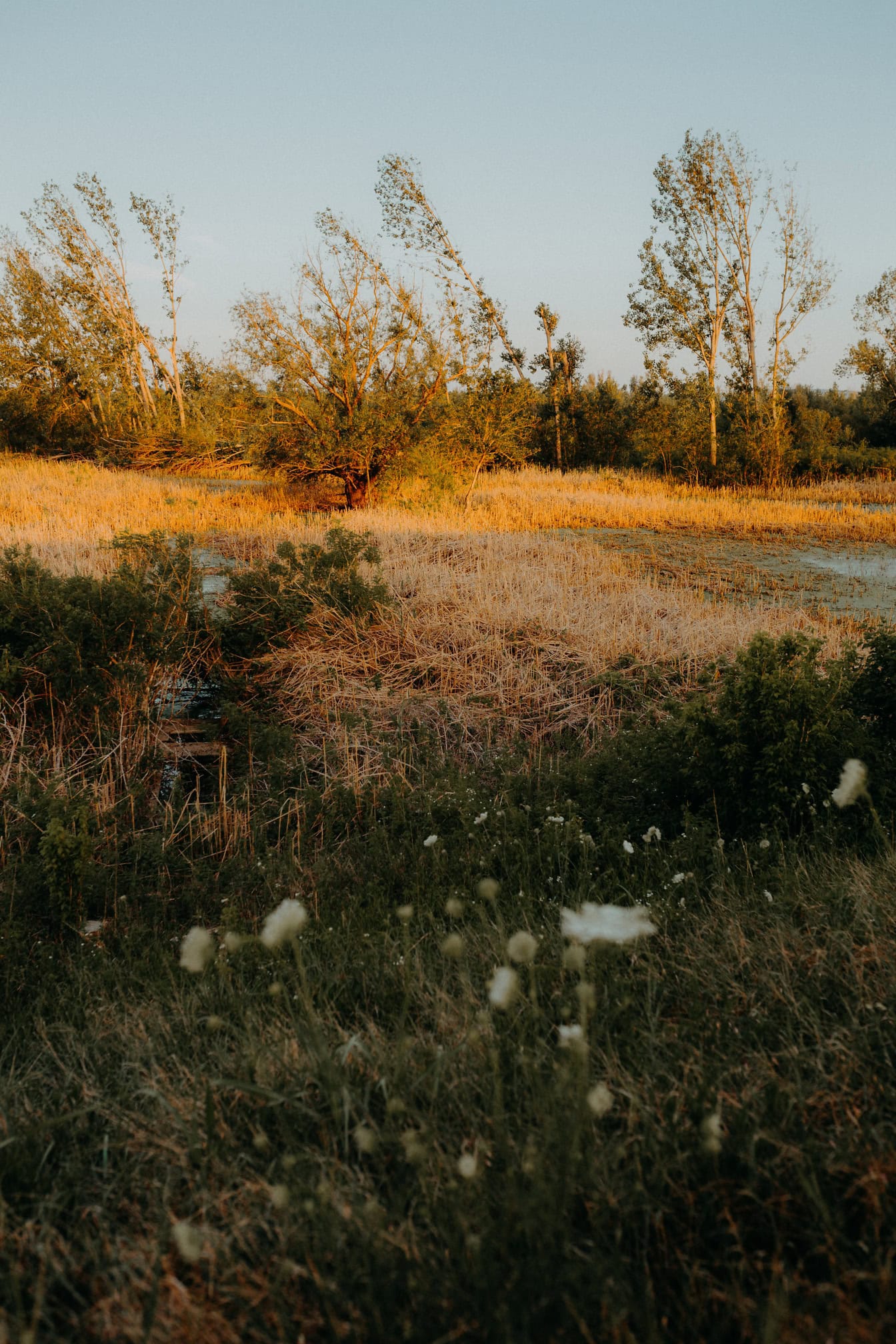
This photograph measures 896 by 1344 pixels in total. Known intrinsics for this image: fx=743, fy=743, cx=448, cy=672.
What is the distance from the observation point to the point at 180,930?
309 centimetres

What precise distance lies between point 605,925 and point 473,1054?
1.78 feet

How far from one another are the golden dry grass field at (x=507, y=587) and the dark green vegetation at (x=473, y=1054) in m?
1.11

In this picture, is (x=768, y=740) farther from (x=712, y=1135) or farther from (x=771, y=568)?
(x=771, y=568)

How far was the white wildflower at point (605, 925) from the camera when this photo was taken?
53.7 inches

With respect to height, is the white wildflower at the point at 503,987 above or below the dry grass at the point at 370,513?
below

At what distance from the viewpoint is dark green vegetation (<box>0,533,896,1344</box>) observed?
3.84 ft

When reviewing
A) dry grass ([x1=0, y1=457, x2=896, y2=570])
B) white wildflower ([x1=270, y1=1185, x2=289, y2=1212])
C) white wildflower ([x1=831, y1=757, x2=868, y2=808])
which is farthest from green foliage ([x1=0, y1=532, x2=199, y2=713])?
white wildflower ([x1=831, y1=757, x2=868, y2=808])

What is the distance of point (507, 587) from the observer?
7.35 m

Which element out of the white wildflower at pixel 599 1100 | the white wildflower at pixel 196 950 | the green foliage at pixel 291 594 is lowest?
the white wildflower at pixel 599 1100

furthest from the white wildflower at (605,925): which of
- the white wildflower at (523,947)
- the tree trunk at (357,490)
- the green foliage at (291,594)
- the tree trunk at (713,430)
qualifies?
the tree trunk at (713,430)

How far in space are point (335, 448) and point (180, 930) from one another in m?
12.0

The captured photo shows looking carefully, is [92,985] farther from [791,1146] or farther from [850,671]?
[850,671]

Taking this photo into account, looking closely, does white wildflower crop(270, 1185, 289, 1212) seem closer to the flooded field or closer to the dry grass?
the dry grass

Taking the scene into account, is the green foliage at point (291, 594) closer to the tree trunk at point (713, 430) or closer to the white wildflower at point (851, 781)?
the white wildflower at point (851, 781)
